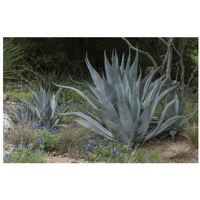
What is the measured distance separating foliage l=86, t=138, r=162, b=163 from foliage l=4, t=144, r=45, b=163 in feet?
1.79

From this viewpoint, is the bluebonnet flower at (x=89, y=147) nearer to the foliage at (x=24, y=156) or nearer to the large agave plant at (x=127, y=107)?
the large agave plant at (x=127, y=107)

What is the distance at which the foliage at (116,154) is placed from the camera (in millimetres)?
3152

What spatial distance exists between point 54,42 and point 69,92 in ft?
7.40

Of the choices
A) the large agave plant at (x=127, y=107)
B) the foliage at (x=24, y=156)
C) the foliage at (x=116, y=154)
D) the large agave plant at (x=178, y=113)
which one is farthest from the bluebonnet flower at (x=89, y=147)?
the large agave plant at (x=178, y=113)

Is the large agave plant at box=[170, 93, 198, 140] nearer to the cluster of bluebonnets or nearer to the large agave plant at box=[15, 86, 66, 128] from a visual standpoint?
the cluster of bluebonnets

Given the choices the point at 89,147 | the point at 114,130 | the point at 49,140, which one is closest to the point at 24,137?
the point at 49,140

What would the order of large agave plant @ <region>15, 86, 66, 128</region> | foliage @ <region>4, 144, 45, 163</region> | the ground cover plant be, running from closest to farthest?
foliage @ <region>4, 144, 45, 163</region> < the ground cover plant < large agave plant @ <region>15, 86, 66, 128</region>

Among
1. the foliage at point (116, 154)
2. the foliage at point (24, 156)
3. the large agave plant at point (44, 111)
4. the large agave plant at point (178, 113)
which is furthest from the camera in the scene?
the large agave plant at point (44, 111)

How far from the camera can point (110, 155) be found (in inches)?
127

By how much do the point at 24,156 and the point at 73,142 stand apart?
0.64 metres

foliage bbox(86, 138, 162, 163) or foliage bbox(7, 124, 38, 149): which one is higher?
foliage bbox(7, 124, 38, 149)

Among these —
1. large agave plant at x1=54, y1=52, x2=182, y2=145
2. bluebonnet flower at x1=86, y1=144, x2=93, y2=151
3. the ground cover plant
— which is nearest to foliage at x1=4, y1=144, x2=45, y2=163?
the ground cover plant

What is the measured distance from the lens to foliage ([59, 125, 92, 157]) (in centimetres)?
343

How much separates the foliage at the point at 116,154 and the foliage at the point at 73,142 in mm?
121
